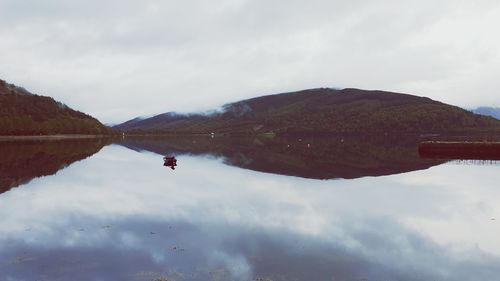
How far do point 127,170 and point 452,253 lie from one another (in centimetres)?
6891

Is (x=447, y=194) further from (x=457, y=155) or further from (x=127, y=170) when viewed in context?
(x=457, y=155)

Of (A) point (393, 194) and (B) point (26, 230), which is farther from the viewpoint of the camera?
(A) point (393, 194)

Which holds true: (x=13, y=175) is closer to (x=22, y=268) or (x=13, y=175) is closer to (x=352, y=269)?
(x=22, y=268)

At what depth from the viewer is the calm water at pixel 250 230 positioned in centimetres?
A: 2541

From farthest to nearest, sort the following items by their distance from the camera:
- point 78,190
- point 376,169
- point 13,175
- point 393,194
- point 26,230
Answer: point 376,169, point 13,175, point 78,190, point 393,194, point 26,230

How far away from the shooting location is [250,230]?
34812 mm

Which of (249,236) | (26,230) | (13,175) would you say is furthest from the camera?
(13,175)

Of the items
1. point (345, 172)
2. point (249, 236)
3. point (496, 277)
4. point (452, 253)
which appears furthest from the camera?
point (345, 172)

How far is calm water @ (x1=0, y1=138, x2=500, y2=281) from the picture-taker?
83.4ft

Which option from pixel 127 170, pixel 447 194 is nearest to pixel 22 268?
pixel 447 194

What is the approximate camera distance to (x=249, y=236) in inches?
1296

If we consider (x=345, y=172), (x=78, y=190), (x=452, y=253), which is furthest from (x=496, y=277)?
(x=345, y=172)

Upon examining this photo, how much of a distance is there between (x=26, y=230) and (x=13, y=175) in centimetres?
4468

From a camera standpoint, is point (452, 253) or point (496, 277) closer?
point (496, 277)
